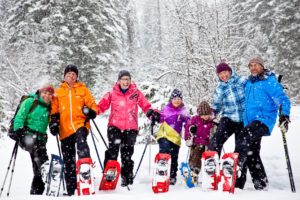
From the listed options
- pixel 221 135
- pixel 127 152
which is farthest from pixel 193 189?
pixel 127 152

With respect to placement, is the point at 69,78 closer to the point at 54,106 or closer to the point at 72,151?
the point at 54,106

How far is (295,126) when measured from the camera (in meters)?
9.04

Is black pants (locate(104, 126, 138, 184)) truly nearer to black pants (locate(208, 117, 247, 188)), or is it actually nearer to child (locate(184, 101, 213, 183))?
child (locate(184, 101, 213, 183))

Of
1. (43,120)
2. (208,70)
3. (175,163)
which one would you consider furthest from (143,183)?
(208,70)

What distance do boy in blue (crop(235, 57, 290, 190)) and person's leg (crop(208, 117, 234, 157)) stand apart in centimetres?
27

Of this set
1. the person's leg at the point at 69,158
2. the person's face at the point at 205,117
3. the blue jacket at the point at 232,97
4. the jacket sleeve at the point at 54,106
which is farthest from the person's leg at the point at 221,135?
the jacket sleeve at the point at 54,106

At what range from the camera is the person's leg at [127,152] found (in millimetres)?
5574

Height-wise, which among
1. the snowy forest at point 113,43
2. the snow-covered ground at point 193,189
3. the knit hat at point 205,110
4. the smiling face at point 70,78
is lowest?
the snow-covered ground at point 193,189

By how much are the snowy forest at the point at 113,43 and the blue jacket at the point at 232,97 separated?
4.22m

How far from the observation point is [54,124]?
16.7ft

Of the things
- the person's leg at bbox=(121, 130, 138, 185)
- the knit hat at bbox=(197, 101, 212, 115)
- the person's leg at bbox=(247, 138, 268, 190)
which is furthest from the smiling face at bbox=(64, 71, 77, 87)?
the person's leg at bbox=(247, 138, 268, 190)

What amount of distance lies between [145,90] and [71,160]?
467 centimetres

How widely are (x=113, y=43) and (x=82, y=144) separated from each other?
17.2m

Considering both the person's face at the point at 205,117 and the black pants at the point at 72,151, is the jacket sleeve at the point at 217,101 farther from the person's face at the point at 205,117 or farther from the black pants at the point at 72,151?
the black pants at the point at 72,151
